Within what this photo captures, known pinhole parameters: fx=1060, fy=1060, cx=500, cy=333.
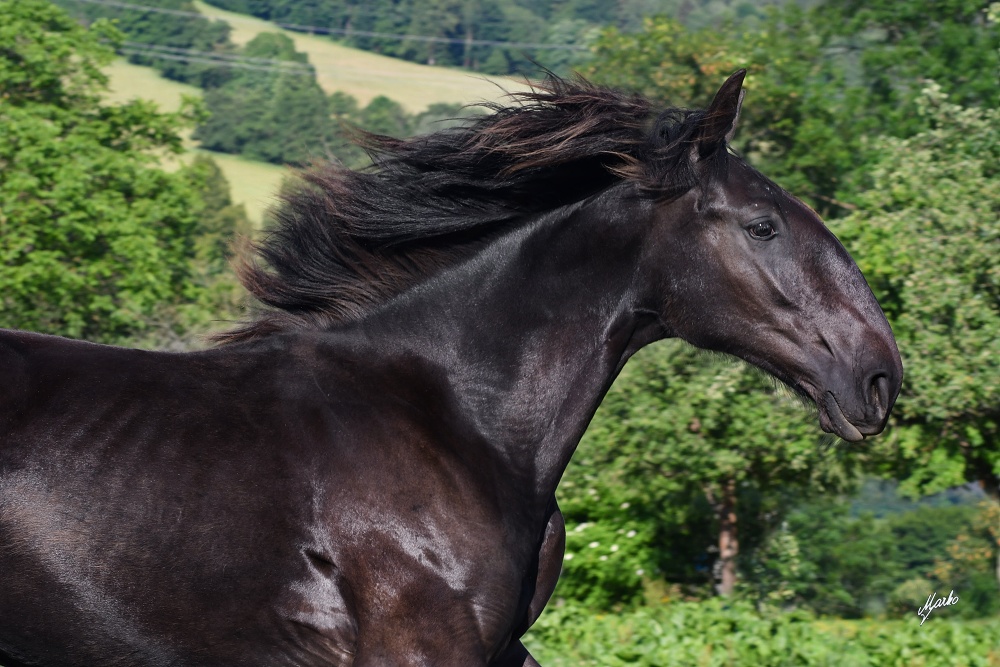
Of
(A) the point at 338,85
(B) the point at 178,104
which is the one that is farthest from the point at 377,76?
(B) the point at 178,104

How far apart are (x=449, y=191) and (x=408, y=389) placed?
67cm

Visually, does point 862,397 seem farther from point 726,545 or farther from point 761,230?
point 726,545

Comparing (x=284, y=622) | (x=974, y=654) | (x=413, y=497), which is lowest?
(x=974, y=654)

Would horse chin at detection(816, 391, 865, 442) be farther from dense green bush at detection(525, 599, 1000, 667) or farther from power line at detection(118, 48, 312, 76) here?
power line at detection(118, 48, 312, 76)

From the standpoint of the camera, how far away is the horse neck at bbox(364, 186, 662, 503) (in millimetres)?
3205

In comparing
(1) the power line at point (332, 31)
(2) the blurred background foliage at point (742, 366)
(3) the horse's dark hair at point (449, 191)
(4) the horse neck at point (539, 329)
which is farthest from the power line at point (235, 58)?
(4) the horse neck at point (539, 329)

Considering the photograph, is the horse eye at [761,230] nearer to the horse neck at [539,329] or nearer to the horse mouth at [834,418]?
the horse neck at [539,329]

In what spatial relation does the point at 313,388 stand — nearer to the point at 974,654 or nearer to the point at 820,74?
the point at 974,654

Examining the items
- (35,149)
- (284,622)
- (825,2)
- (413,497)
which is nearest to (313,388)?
(413,497)

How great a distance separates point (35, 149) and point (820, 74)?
14053 millimetres

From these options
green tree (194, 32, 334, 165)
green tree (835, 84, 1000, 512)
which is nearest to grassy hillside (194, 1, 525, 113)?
green tree (194, 32, 334, 165)

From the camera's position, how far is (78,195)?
629 inches

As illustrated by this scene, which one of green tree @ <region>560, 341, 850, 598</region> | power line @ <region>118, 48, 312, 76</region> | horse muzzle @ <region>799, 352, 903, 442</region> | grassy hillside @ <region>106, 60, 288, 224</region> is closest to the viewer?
horse muzzle @ <region>799, 352, 903, 442</region>

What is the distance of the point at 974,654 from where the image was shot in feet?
19.7
